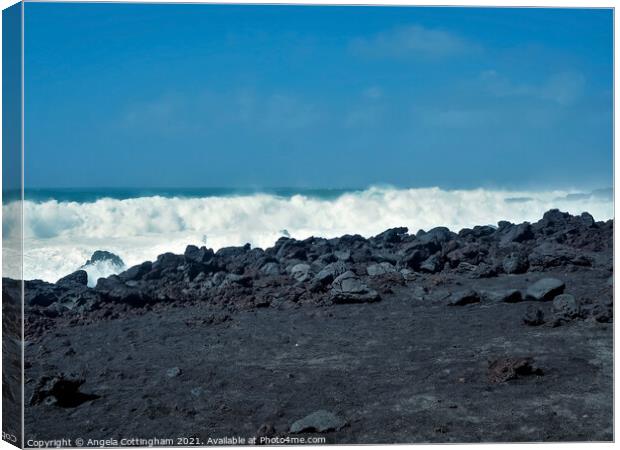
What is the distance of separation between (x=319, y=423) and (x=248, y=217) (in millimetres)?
3098

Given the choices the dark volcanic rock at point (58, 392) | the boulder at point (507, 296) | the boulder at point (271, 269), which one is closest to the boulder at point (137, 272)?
the boulder at point (271, 269)

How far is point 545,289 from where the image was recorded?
8945 millimetres

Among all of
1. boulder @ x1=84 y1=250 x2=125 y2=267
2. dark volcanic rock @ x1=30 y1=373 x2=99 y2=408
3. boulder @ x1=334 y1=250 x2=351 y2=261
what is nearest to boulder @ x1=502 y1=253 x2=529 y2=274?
boulder @ x1=334 y1=250 x2=351 y2=261

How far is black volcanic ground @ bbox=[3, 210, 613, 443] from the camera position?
6727 mm

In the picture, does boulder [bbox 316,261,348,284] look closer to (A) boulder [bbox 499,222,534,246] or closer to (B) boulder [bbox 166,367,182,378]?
(A) boulder [bbox 499,222,534,246]

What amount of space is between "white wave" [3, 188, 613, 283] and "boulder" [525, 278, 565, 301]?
84cm

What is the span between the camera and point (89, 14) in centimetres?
727

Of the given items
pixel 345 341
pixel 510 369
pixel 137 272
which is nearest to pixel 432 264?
pixel 345 341

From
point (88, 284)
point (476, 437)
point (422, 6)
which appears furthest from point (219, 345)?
point (422, 6)

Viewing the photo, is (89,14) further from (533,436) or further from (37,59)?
(533,436)

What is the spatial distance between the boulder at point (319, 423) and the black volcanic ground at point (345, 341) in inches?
0.8

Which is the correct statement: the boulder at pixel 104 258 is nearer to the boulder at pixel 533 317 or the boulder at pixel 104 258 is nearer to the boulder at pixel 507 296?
the boulder at pixel 507 296

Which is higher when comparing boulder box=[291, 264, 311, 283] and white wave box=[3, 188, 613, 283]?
white wave box=[3, 188, 613, 283]

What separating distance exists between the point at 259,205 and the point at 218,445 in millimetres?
2990
